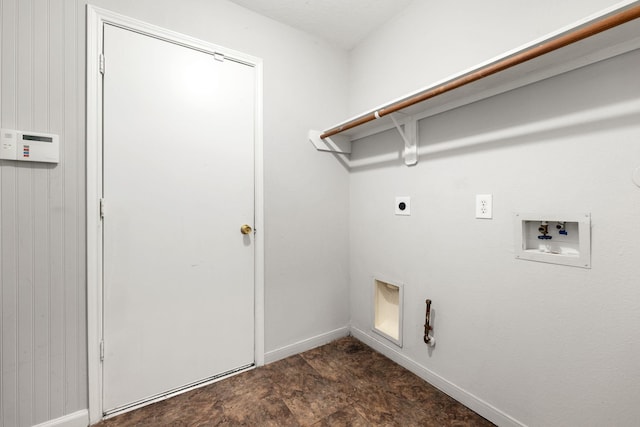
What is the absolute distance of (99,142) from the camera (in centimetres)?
137

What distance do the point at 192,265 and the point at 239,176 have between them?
0.63 metres

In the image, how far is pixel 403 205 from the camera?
184 cm

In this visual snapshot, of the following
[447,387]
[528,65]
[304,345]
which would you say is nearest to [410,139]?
[528,65]

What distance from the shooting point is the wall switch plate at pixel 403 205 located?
1.81m

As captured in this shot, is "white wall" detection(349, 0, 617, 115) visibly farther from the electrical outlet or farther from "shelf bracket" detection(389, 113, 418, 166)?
the electrical outlet

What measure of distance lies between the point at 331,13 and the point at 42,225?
2.09 meters

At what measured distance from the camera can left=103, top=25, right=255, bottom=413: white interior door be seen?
56.1 inches

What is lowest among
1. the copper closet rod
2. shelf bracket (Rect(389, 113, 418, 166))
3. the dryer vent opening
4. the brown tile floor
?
the brown tile floor

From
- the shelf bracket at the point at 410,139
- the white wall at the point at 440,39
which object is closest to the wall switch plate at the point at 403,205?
the shelf bracket at the point at 410,139

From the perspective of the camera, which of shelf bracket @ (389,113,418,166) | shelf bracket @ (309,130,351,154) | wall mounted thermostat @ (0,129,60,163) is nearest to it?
wall mounted thermostat @ (0,129,60,163)

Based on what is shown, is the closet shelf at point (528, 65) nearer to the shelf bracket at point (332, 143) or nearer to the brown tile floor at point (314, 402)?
the shelf bracket at point (332, 143)

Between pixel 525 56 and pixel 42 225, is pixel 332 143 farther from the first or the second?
pixel 42 225

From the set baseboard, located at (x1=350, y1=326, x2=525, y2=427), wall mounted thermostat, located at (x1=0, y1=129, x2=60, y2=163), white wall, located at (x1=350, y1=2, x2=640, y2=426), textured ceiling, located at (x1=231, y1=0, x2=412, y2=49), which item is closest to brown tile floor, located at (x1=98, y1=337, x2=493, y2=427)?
baseboard, located at (x1=350, y1=326, x2=525, y2=427)

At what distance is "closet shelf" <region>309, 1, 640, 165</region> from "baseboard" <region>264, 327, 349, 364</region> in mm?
1499
